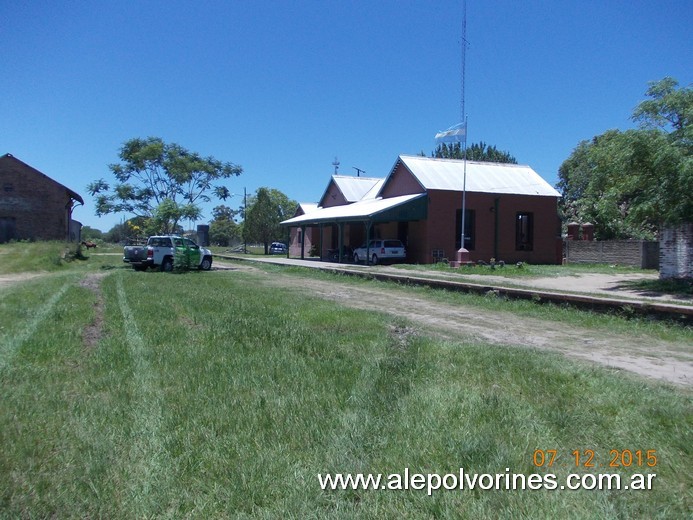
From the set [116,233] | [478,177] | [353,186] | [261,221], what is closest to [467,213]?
[478,177]

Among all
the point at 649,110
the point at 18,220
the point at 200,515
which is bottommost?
the point at 200,515

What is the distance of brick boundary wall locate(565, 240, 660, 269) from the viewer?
30.1m

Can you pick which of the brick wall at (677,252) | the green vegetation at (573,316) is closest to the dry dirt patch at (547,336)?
the green vegetation at (573,316)

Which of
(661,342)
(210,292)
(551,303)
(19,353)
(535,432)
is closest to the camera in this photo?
(535,432)

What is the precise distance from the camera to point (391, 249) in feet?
110

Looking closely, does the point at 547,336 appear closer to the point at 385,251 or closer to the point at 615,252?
the point at 385,251

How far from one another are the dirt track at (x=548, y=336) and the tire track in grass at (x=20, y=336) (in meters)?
6.52

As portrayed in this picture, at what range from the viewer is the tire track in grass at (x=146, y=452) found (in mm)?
3523

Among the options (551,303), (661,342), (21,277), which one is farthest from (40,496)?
(21,277)

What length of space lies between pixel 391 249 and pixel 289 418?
29.1 meters

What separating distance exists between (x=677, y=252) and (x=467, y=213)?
1553 cm

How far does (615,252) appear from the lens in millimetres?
33250

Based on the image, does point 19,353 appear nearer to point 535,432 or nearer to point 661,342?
point 535,432
